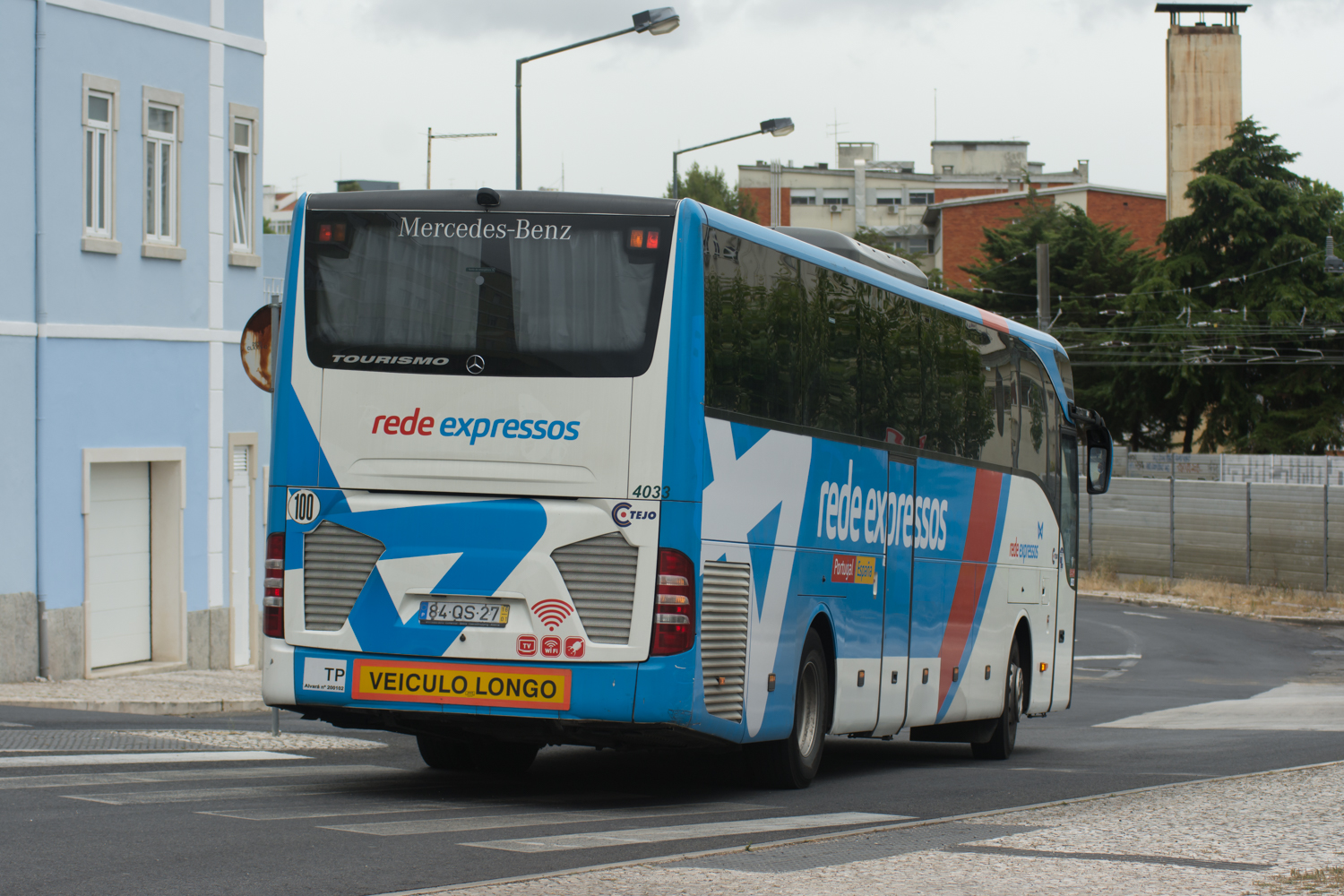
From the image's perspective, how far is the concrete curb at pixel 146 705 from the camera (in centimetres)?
1677

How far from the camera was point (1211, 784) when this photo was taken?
11.4 meters

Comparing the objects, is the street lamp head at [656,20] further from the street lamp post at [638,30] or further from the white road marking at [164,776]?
the white road marking at [164,776]

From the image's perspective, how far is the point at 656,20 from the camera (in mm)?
25641

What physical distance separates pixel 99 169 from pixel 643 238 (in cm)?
1224

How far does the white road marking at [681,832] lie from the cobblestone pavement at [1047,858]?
1.90 ft

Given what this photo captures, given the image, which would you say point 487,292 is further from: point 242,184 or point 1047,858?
point 242,184

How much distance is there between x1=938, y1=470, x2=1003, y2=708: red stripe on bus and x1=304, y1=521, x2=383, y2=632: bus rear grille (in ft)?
18.8

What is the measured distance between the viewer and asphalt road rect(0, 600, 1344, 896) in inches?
288

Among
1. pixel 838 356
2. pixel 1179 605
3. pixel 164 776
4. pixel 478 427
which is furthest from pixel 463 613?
pixel 1179 605

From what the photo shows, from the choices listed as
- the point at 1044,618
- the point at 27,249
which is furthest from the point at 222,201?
the point at 1044,618

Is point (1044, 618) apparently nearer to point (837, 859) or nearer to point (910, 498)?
point (910, 498)

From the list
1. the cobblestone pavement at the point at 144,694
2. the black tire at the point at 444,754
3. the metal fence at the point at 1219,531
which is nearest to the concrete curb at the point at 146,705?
the cobblestone pavement at the point at 144,694

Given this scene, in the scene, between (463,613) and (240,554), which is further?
(240,554)

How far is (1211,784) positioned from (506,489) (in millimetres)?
5056
